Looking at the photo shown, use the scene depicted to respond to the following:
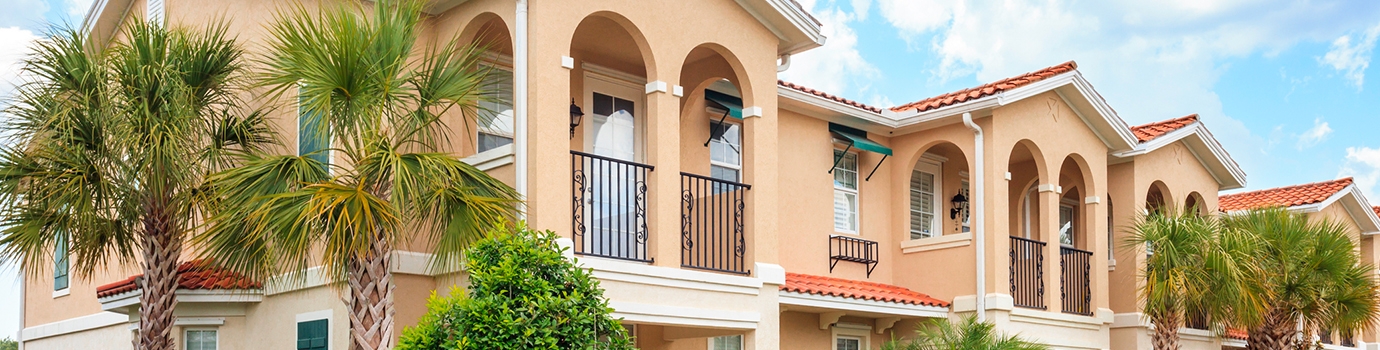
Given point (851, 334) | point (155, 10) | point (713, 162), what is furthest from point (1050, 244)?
point (155, 10)

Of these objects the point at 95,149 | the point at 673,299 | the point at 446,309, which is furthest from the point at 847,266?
the point at 95,149

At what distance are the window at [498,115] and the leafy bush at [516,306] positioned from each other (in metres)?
3.01

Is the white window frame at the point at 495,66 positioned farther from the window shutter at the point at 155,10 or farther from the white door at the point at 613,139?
the window shutter at the point at 155,10

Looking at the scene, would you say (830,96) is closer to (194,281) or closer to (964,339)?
(964,339)

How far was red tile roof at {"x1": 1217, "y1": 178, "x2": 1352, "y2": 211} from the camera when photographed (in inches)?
1000

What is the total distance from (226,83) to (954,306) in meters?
10.0

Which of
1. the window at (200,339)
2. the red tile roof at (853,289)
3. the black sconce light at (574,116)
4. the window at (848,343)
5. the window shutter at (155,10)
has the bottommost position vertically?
the window at (848,343)

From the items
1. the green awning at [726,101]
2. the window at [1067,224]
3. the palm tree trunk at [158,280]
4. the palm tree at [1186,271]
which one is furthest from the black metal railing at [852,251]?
the palm tree trunk at [158,280]

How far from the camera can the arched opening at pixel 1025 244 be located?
18.2 m

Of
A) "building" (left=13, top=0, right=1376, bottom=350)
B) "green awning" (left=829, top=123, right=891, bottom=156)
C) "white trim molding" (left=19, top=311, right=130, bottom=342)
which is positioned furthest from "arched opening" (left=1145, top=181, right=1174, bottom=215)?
"white trim molding" (left=19, top=311, right=130, bottom=342)

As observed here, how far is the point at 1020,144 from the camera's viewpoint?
1895 centimetres

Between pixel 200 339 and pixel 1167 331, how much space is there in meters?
13.1

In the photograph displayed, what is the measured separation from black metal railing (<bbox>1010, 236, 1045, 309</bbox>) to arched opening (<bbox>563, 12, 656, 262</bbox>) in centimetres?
585

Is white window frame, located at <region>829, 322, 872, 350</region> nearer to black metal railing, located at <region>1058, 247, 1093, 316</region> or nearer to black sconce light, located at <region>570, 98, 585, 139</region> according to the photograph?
black metal railing, located at <region>1058, 247, 1093, 316</region>
